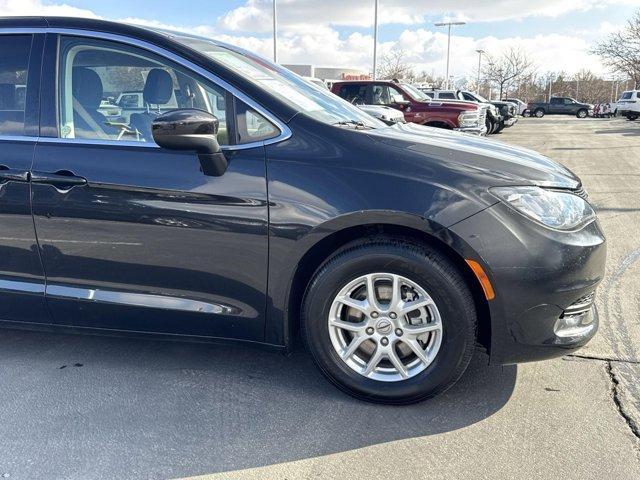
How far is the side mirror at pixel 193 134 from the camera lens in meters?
2.72

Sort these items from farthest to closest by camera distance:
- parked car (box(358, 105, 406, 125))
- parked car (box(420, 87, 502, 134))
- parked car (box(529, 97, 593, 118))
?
1. parked car (box(529, 97, 593, 118))
2. parked car (box(420, 87, 502, 134))
3. parked car (box(358, 105, 406, 125))

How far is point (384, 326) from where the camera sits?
9.39 feet

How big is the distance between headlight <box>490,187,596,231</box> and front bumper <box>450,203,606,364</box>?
43mm

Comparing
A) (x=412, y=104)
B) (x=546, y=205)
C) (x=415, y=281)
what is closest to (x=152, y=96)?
(x=415, y=281)

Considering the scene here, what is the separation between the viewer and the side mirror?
2723mm

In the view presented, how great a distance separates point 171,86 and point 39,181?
85cm

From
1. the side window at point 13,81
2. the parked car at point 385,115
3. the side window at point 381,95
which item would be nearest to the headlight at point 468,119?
the side window at point 381,95

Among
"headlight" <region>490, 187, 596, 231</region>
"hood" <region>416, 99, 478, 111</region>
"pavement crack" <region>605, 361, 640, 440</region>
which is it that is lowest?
"pavement crack" <region>605, 361, 640, 440</region>

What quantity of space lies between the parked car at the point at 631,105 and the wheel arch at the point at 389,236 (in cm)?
4419

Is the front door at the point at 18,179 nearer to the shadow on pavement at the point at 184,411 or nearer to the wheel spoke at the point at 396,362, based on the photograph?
the shadow on pavement at the point at 184,411

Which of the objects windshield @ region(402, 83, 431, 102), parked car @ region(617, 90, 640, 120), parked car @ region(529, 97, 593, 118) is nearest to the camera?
windshield @ region(402, 83, 431, 102)

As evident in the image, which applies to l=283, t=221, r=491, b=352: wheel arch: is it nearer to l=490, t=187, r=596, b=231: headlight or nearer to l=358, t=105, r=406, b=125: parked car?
l=490, t=187, r=596, b=231: headlight

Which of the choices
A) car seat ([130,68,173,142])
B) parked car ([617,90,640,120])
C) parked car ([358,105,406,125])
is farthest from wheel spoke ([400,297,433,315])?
parked car ([617,90,640,120])

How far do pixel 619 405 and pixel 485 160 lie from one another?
1.43 meters
